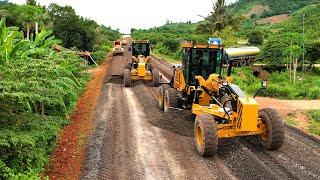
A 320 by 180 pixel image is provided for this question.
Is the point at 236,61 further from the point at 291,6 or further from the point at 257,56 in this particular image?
the point at 291,6

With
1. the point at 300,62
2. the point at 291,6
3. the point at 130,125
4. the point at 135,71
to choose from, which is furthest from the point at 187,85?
the point at 291,6

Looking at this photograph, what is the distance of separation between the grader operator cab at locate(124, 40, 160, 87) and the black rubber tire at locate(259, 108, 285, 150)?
11779 millimetres

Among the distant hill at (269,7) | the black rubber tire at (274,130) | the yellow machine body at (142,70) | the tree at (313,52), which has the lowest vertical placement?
the black rubber tire at (274,130)

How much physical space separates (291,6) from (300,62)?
3426 inches

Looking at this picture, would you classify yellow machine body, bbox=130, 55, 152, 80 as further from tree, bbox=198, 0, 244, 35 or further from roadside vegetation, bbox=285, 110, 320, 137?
tree, bbox=198, 0, 244, 35

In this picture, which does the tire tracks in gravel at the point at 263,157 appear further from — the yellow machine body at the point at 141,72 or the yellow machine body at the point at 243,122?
the yellow machine body at the point at 141,72

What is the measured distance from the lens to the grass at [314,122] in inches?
524

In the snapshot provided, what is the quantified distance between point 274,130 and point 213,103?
8.56 ft

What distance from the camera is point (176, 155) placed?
11.0 metres

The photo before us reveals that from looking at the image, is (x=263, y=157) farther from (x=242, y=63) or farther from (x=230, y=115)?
(x=242, y=63)

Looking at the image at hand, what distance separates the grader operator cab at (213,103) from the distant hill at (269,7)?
10047cm

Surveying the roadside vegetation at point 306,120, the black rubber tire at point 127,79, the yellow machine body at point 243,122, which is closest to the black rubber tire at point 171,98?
the yellow machine body at point 243,122

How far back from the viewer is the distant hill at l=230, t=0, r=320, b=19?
11532 centimetres

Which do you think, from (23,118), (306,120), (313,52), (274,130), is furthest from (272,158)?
(313,52)
